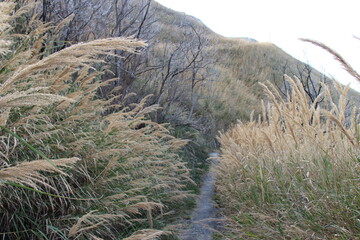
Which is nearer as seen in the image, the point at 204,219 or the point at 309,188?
the point at 309,188

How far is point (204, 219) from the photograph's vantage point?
9.74 ft

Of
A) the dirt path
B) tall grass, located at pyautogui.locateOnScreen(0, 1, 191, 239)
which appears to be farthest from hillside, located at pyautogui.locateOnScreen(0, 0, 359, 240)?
the dirt path

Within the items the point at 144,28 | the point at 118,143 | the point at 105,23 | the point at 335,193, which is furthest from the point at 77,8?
the point at 335,193

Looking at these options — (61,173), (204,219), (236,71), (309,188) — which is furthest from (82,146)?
(236,71)

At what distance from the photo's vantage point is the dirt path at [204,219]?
3.24 metres

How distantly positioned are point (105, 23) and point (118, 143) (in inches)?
139

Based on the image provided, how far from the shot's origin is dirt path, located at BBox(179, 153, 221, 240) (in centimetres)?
324

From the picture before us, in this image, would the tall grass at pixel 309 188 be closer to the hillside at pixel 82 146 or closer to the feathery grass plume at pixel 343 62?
the hillside at pixel 82 146

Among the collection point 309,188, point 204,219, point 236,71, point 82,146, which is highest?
point 236,71

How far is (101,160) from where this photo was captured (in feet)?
9.46

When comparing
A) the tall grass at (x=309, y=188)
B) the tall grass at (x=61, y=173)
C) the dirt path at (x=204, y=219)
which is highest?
the tall grass at (x=309, y=188)

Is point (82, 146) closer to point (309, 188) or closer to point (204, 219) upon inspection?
point (204, 219)

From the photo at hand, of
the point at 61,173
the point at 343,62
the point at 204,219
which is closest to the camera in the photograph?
the point at 343,62

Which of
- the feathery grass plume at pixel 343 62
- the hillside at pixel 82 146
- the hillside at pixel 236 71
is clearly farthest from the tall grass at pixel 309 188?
the hillside at pixel 236 71
